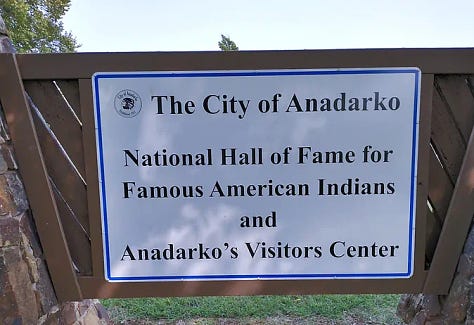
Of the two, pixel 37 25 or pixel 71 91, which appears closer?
pixel 71 91

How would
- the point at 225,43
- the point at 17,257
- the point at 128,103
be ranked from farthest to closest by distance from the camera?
the point at 225,43 → the point at 128,103 → the point at 17,257

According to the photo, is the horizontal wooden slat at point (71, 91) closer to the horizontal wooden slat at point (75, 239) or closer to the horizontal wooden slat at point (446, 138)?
the horizontal wooden slat at point (75, 239)

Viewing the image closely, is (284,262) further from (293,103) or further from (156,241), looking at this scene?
(293,103)

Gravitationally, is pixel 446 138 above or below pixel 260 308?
above

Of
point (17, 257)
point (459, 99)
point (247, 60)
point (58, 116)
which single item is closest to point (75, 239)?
point (17, 257)

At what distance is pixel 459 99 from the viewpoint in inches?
76.8

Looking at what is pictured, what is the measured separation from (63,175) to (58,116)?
0.31m

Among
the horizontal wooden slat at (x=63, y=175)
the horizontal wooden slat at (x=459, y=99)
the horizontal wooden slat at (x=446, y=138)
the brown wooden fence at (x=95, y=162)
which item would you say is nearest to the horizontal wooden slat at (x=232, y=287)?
the brown wooden fence at (x=95, y=162)

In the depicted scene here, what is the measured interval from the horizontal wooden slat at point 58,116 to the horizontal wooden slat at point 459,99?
74.6 inches

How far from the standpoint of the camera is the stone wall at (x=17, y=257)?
5.91ft

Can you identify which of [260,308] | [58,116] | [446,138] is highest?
[58,116]

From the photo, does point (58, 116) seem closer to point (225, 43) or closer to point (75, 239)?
point (75, 239)

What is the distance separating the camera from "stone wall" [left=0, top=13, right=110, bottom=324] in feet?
5.91

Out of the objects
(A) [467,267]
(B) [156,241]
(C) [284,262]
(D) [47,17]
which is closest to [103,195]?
(B) [156,241]
